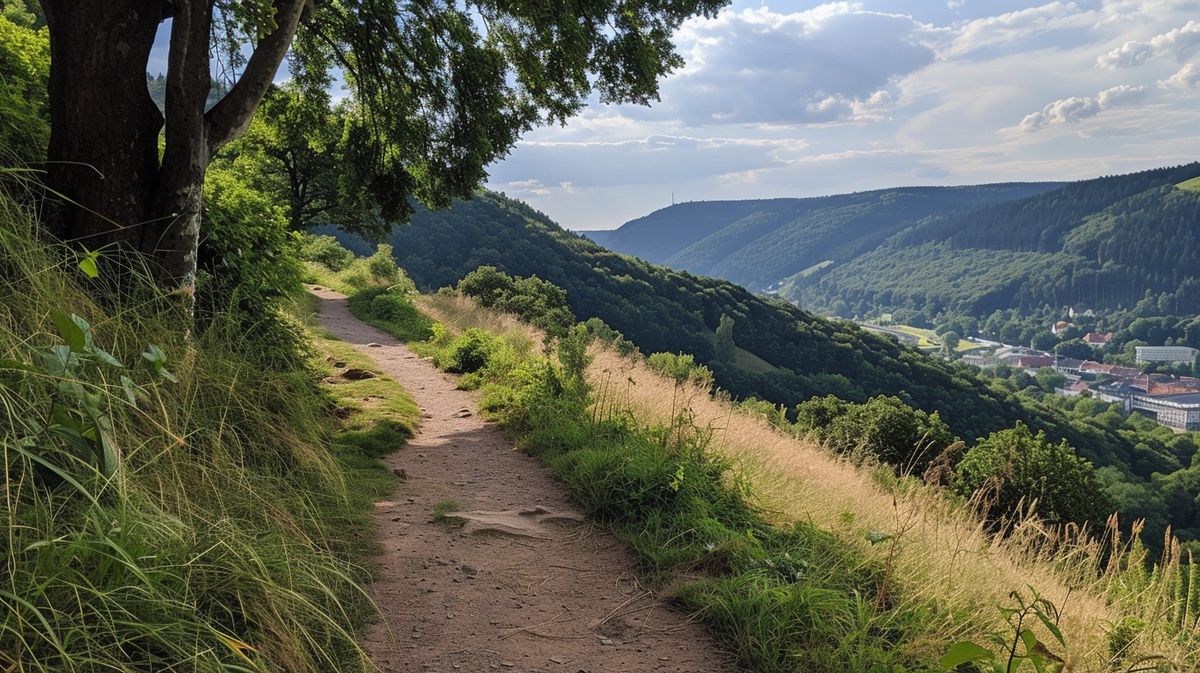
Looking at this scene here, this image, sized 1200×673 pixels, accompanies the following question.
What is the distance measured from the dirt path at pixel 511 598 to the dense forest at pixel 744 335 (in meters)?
38.1

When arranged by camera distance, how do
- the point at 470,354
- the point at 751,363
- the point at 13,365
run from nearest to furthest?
Result: the point at 13,365 → the point at 470,354 → the point at 751,363

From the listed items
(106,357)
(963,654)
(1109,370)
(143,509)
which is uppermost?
(106,357)

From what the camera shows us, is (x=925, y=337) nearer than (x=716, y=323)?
No

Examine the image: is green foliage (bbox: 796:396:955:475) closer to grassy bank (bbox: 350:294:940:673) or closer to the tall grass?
grassy bank (bbox: 350:294:940:673)

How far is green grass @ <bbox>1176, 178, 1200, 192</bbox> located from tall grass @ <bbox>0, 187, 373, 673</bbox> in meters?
252

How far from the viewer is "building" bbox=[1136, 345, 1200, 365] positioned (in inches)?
5866

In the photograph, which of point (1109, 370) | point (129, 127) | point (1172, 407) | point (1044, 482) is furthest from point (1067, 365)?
point (129, 127)

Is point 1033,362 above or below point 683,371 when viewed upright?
below

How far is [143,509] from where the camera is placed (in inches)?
94.8

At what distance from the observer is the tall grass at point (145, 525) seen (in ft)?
6.10

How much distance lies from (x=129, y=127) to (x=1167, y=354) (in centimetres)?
19944

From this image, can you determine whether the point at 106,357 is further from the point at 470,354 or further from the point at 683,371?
the point at 683,371

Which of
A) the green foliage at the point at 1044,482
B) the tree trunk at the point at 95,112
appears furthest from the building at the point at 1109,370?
the tree trunk at the point at 95,112

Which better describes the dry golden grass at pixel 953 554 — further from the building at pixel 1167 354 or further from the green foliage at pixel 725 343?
the building at pixel 1167 354
